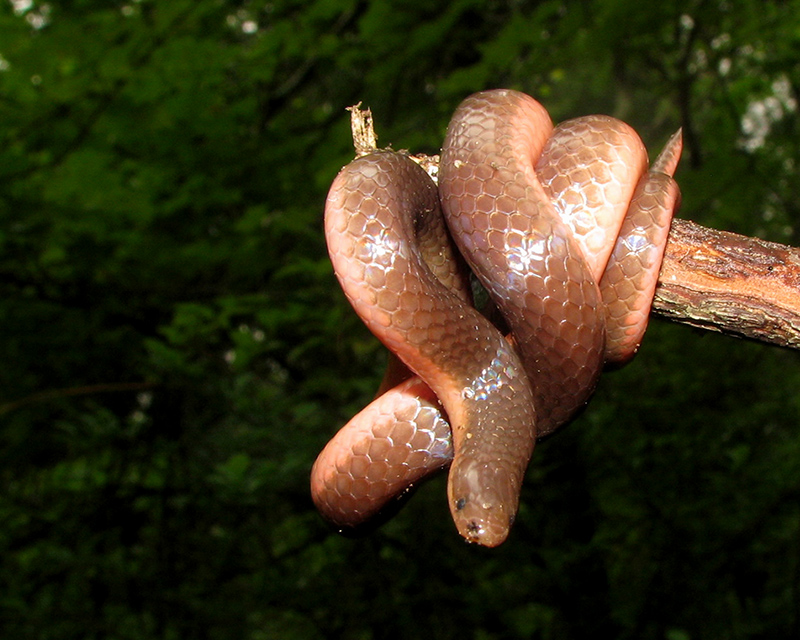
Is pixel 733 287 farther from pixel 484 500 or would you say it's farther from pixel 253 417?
pixel 253 417

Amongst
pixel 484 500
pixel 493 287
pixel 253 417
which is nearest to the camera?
pixel 484 500

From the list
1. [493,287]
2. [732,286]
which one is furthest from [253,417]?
[732,286]

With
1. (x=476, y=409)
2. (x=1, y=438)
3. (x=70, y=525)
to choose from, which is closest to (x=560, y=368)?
(x=476, y=409)

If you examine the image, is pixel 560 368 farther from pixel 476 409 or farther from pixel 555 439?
pixel 555 439

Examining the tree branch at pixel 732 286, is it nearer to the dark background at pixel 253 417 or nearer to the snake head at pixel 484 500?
the snake head at pixel 484 500

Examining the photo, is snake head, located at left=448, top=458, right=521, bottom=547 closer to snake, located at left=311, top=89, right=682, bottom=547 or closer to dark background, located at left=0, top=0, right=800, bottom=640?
snake, located at left=311, top=89, right=682, bottom=547

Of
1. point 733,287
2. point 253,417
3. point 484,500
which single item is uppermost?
point 733,287
